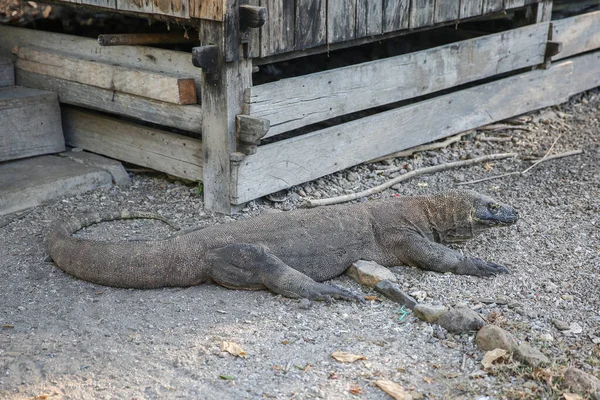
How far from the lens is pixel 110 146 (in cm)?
698

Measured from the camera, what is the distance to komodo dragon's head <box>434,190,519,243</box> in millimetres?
5605

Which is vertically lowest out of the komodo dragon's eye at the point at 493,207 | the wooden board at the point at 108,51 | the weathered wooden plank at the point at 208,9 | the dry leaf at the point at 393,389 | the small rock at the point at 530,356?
the dry leaf at the point at 393,389

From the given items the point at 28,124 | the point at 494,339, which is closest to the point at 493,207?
the point at 494,339

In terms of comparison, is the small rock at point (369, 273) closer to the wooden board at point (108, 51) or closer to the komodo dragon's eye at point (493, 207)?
the komodo dragon's eye at point (493, 207)

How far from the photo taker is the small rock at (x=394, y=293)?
472cm

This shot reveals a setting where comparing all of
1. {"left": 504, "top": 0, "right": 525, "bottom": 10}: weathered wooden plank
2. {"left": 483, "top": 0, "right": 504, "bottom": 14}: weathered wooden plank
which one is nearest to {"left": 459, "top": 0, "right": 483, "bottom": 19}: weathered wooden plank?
{"left": 483, "top": 0, "right": 504, "bottom": 14}: weathered wooden plank

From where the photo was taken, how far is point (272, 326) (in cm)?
444

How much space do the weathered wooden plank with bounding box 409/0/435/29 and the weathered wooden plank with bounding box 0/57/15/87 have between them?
3.74 metres

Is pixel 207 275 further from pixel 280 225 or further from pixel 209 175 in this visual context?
pixel 209 175

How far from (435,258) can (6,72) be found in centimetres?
442

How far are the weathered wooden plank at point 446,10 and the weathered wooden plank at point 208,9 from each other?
256 centimetres

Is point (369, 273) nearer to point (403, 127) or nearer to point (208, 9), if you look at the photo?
point (208, 9)

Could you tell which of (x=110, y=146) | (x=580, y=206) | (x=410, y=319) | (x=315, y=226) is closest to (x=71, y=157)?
(x=110, y=146)

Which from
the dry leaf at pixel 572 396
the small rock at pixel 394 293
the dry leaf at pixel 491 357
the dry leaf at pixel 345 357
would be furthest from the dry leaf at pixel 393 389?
the small rock at pixel 394 293
